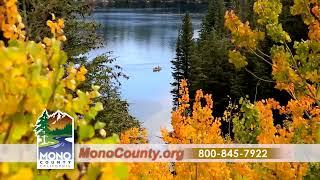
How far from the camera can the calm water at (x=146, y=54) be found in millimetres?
43844

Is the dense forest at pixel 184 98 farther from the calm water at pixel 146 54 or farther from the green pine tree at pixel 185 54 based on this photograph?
the green pine tree at pixel 185 54

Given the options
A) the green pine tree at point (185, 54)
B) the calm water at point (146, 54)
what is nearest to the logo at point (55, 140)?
the calm water at point (146, 54)

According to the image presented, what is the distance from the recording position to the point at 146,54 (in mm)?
70875

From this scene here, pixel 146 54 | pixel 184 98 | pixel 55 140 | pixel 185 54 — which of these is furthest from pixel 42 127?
pixel 146 54

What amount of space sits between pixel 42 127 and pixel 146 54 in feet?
226

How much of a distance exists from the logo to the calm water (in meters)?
20.9

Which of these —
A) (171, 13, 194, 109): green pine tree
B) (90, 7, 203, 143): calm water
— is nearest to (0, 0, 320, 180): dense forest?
(90, 7, 203, 143): calm water

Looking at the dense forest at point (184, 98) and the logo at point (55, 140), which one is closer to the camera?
the dense forest at point (184, 98)

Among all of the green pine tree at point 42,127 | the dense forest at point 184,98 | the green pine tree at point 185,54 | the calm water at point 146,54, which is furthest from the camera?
the green pine tree at point 185,54

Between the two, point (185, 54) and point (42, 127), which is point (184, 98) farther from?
point (185, 54)

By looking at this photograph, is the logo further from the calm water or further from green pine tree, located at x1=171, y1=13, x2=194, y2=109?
green pine tree, located at x1=171, y1=13, x2=194, y2=109

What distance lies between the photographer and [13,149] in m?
1.92

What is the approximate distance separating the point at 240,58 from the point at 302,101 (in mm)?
842

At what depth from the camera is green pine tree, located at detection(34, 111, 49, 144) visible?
2104mm
